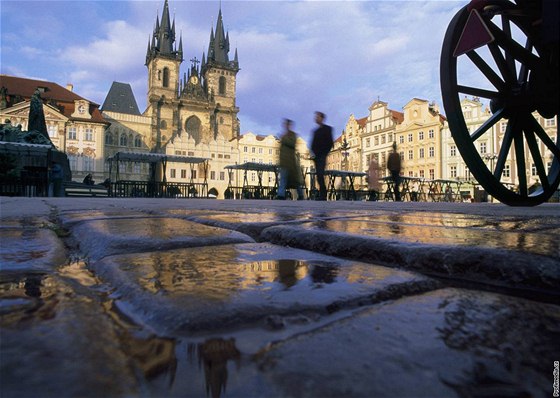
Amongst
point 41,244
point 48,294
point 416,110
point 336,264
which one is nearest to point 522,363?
point 336,264

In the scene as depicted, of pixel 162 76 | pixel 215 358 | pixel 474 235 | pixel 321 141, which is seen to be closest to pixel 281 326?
pixel 215 358

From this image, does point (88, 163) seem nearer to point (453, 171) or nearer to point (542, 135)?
point (453, 171)

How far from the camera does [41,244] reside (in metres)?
0.96

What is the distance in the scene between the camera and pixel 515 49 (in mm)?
1626

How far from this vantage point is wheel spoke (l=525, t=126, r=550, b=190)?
2.21 metres

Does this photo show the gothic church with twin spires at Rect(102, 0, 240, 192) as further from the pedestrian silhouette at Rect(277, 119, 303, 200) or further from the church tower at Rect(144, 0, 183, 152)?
the pedestrian silhouette at Rect(277, 119, 303, 200)

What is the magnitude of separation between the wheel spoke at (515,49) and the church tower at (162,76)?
48.7 m

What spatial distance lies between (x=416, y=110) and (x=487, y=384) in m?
39.4

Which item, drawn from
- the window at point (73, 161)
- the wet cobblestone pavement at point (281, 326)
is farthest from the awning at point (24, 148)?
the window at point (73, 161)

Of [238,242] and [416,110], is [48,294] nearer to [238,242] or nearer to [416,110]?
[238,242]

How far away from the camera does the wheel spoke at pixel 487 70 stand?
1.96 meters

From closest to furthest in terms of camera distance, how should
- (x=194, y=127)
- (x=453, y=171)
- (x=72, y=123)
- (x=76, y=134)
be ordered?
(x=453, y=171) → (x=72, y=123) → (x=76, y=134) → (x=194, y=127)

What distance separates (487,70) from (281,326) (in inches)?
81.8

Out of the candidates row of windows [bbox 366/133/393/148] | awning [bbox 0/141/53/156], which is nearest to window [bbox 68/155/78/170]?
awning [bbox 0/141/53/156]
